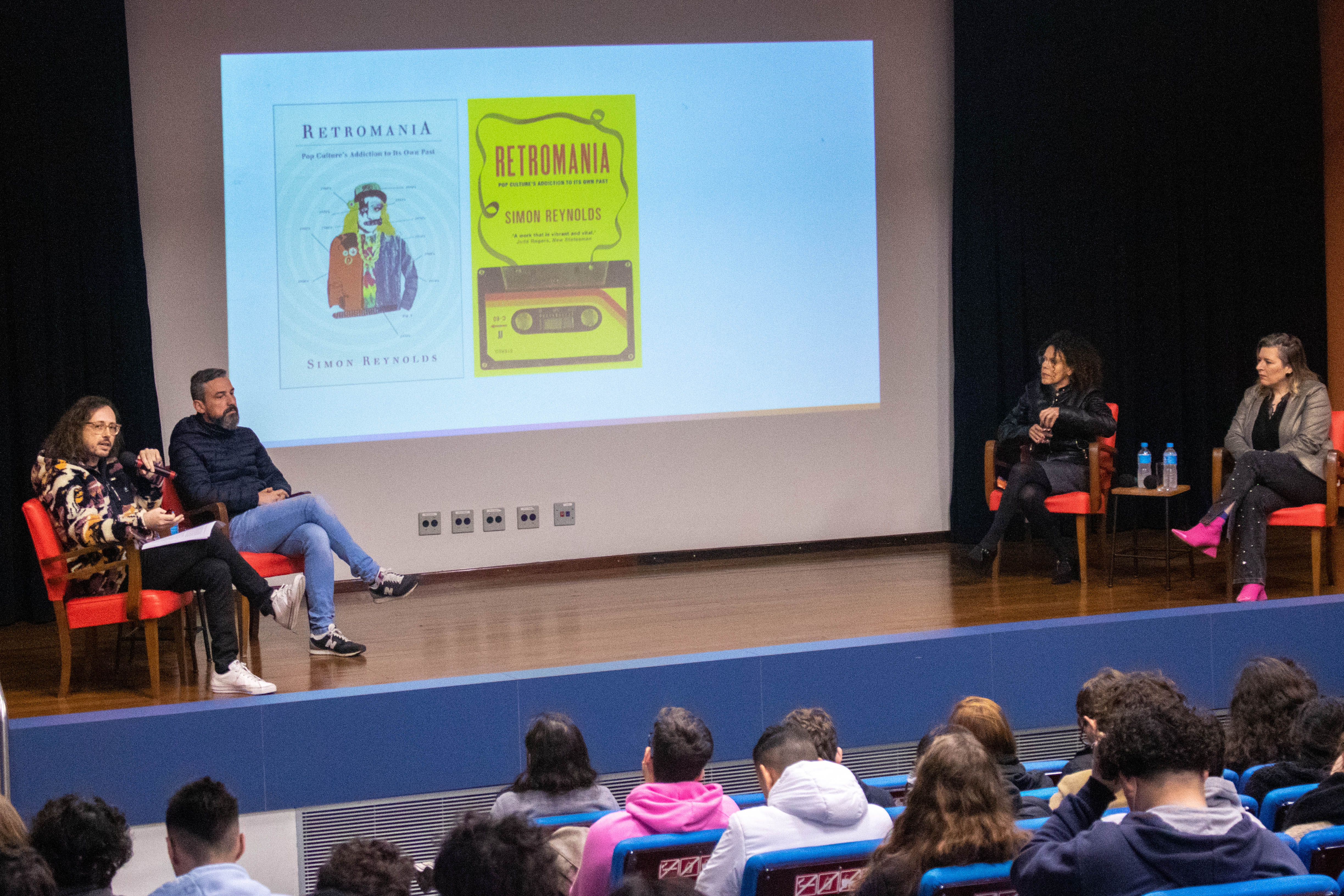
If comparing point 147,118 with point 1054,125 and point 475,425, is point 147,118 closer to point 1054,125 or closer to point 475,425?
point 475,425

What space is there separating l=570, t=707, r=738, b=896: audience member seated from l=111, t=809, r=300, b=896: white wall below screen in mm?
1542

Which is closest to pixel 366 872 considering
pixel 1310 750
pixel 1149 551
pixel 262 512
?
pixel 1310 750

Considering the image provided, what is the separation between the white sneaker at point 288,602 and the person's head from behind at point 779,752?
226 cm

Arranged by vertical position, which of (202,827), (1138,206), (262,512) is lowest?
(202,827)

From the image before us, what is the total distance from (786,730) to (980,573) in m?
3.32

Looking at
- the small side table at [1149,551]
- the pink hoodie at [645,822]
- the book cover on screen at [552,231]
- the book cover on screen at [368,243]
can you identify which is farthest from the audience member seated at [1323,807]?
the book cover on screen at [368,243]

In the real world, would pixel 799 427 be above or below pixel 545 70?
below

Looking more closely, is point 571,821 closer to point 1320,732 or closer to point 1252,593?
point 1320,732

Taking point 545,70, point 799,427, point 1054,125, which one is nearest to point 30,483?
point 545,70

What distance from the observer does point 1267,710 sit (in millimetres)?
2834

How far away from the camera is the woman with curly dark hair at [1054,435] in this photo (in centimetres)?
547

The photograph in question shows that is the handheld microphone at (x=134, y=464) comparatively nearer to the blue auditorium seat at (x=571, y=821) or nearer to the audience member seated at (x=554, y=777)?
the audience member seated at (x=554, y=777)

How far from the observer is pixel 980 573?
5695 millimetres

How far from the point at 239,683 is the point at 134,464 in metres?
1.05
